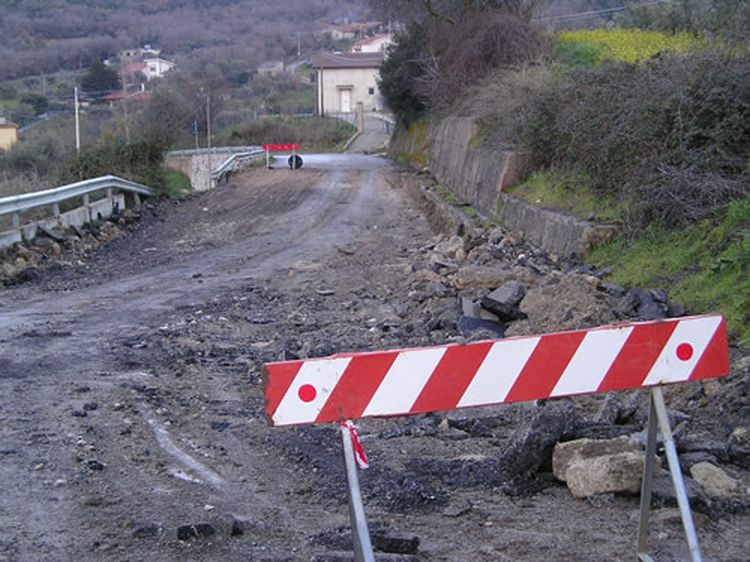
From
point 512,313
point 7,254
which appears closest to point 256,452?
point 512,313

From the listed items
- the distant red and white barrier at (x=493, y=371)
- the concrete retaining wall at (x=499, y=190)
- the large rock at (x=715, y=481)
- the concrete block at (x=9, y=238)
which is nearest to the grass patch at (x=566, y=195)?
the concrete retaining wall at (x=499, y=190)

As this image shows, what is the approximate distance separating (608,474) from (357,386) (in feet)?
6.15

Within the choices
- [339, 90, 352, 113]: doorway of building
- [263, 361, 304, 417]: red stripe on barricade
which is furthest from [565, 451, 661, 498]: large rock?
[339, 90, 352, 113]: doorway of building

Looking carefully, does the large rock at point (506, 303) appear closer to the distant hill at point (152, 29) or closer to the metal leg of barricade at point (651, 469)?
the metal leg of barricade at point (651, 469)

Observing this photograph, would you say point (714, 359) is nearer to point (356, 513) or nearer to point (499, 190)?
point (356, 513)

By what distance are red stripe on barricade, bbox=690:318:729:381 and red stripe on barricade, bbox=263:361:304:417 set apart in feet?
6.38

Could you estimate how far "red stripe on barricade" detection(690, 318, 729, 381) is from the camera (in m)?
4.58

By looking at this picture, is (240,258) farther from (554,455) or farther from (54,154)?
(54,154)

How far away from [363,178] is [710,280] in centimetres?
2496

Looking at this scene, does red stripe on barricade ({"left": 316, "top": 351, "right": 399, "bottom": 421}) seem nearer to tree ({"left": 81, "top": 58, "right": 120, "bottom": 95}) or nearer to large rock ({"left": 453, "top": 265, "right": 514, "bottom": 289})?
large rock ({"left": 453, "top": 265, "right": 514, "bottom": 289})

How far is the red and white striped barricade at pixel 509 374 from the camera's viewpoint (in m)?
4.14

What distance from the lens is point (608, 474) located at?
531cm

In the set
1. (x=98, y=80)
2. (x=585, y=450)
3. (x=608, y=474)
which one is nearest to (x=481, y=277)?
(x=585, y=450)

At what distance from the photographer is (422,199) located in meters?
26.1
